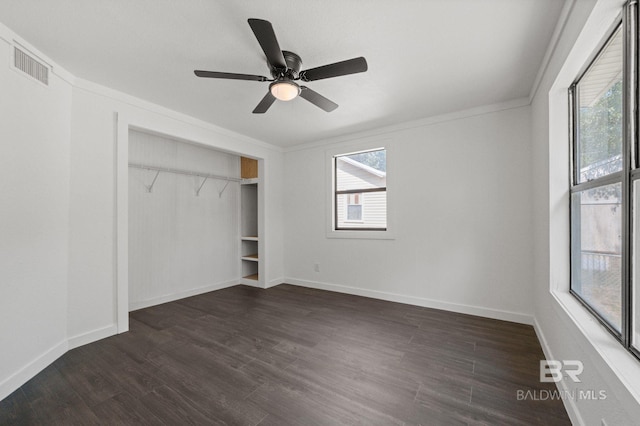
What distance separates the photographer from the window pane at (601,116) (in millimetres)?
1345

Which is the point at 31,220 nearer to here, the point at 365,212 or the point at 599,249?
the point at 365,212

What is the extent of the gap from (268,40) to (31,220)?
234 cm

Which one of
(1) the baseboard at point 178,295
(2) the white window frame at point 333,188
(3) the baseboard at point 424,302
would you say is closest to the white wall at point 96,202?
(1) the baseboard at point 178,295

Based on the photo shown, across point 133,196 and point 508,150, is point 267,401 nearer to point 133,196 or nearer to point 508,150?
point 133,196

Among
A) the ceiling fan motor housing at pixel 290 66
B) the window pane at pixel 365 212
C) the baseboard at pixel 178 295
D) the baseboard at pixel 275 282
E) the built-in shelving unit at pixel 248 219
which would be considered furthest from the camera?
the built-in shelving unit at pixel 248 219

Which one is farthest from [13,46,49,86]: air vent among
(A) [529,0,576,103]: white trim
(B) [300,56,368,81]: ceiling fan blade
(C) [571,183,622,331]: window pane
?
(C) [571,183,622,331]: window pane

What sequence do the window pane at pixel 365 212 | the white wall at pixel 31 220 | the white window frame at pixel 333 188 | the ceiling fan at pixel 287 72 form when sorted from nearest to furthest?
the ceiling fan at pixel 287 72 → the white wall at pixel 31 220 → the white window frame at pixel 333 188 → the window pane at pixel 365 212

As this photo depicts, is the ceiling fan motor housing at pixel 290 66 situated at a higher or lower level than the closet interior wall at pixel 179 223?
higher

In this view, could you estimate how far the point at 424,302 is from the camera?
3578mm

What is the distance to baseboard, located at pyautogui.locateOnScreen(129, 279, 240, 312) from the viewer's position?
3564 millimetres

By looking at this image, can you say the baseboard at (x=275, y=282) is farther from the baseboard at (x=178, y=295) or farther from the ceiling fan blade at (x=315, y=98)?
the ceiling fan blade at (x=315, y=98)

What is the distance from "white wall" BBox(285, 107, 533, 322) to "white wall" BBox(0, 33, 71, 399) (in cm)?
334

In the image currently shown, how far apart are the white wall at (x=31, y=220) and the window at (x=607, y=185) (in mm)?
3745

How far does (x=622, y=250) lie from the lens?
125 cm
